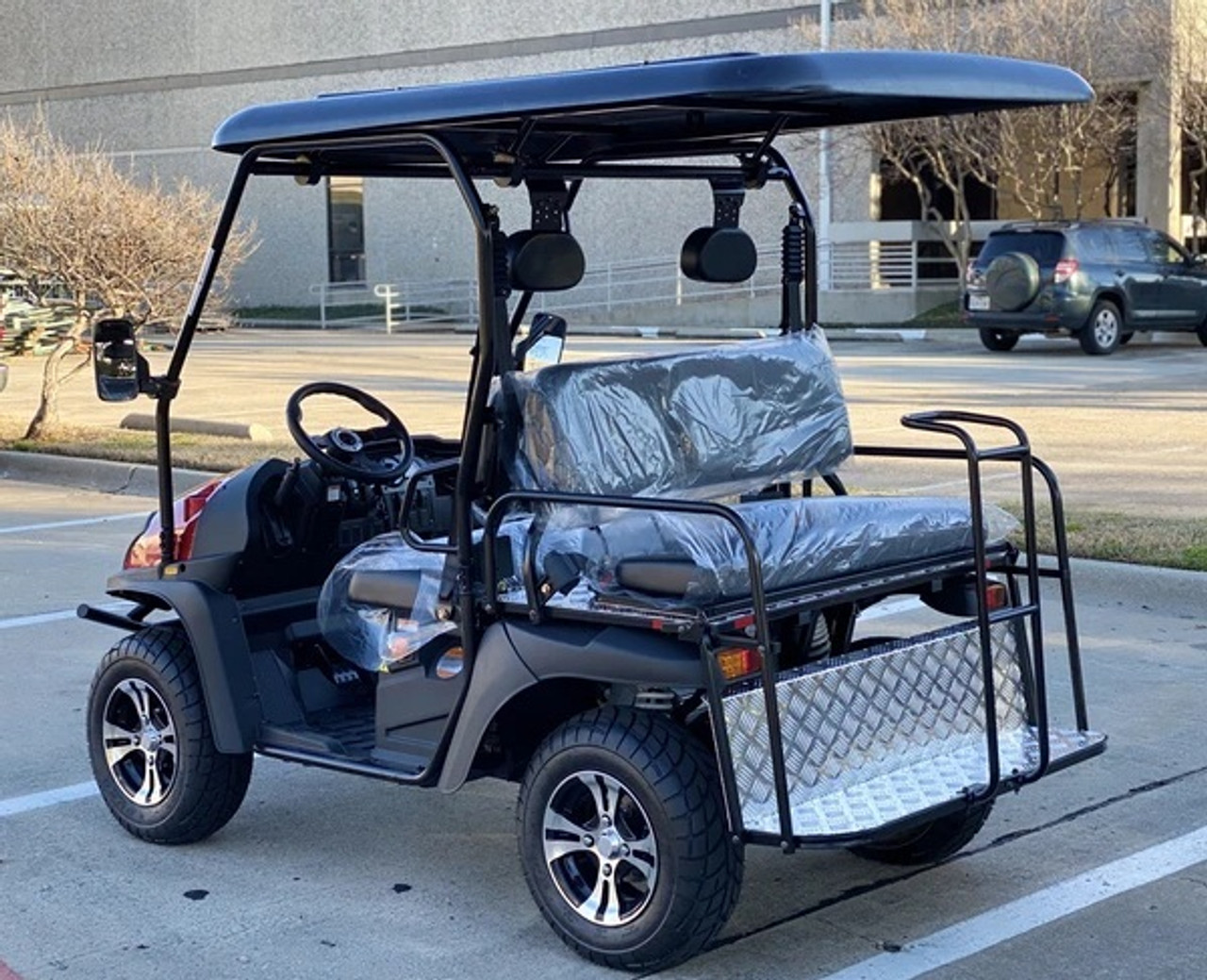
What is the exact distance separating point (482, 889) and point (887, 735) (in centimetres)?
122

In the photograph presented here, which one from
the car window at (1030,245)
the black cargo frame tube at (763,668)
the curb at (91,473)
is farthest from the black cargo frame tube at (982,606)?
the car window at (1030,245)

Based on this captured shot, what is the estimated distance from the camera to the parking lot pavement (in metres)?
4.55

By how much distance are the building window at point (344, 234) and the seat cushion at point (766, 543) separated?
3640 cm

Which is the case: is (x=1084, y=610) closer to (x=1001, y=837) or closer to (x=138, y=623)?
(x=1001, y=837)

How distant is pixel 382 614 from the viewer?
5.07 meters

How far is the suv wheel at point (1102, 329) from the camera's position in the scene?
23234 millimetres

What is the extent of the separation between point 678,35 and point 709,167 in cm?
2912

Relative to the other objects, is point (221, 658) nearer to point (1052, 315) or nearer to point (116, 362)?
point (116, 362)

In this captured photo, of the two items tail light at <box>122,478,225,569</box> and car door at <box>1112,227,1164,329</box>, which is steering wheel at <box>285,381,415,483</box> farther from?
car door at <box>1112,227,1164,329</box>

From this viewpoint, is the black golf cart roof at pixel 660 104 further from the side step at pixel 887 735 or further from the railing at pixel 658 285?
the railing at pixel 658 285

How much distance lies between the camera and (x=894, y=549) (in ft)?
15.7

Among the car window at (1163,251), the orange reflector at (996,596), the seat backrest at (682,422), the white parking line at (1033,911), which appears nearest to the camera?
the white parking line at (1033,911)

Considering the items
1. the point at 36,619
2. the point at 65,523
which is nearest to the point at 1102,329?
the point at 65,523

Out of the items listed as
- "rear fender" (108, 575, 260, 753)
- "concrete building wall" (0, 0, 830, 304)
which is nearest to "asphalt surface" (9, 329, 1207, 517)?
"rear fender" (108, 575, 260, 753)
